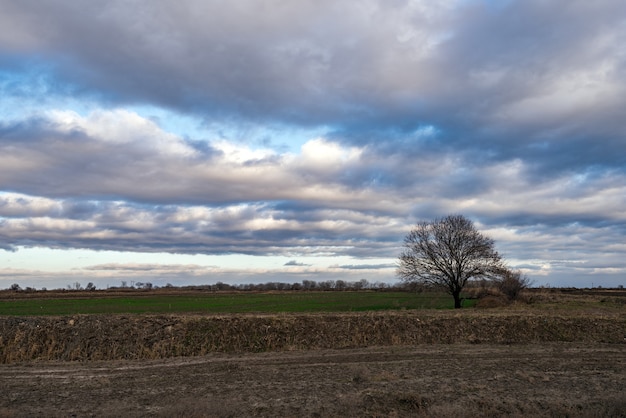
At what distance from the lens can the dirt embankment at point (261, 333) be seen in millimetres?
25172

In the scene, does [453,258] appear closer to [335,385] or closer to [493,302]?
[493,302]

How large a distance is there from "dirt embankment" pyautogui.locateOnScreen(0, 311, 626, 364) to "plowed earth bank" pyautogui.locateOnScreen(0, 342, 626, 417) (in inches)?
136

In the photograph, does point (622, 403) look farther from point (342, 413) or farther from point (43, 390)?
point (43, 390)

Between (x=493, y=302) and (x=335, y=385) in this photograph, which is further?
(x=493, y=302)

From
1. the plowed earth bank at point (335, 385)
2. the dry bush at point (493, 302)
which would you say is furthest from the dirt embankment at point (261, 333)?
the dry bush at point (493, 302)

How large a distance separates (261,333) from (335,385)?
12676 mm

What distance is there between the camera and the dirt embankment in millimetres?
25172

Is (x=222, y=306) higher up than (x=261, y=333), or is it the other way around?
(x=222, y=306)

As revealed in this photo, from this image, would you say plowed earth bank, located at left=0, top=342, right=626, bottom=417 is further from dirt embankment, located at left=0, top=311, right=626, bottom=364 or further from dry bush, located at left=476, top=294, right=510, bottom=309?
dry bush, located at left=476, top=294, right=510, bottom=309

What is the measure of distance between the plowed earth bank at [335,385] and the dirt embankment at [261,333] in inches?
136

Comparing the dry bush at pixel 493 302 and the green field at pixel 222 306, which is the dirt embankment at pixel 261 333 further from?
the dry bush at pixel 493 302

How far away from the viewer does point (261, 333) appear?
2722 cm

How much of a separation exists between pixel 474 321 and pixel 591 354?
804cm

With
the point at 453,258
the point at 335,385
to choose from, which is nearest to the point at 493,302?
the point at 453,258
